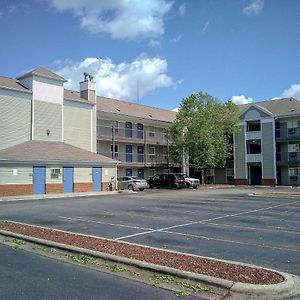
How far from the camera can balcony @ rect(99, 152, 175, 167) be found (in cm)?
4572

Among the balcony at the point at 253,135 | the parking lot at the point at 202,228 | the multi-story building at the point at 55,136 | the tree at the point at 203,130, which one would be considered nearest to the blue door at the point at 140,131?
the multi-story building at the point at 55,136

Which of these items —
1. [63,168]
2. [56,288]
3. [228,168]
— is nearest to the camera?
[56,288]

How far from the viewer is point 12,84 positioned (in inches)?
1331

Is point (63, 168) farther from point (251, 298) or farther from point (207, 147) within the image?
point (251, 298)

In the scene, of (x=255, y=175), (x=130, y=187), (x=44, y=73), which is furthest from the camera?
(x=255, y=175)

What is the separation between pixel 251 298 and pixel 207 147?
41.7 meters

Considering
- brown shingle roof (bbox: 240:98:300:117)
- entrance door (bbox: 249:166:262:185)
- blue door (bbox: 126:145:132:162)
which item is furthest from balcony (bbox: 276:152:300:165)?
blue door (bbox: 126:145:132:162)

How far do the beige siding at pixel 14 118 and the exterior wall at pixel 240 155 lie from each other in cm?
2884

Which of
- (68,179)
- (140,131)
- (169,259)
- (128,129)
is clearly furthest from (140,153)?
(169,259)

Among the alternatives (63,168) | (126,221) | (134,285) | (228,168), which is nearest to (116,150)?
(63,168)

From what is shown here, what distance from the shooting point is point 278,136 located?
49.6m

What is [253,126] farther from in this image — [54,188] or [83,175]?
[54,188]

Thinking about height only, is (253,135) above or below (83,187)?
above

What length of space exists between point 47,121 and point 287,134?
29.4 metres
